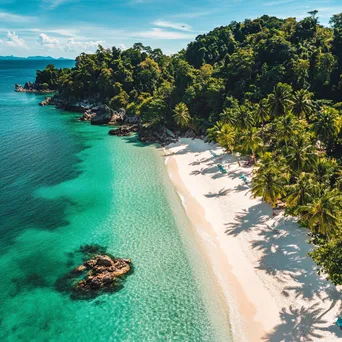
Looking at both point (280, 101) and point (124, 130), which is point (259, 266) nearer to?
point (280, 101)

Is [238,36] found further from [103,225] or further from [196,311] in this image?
[196,311]

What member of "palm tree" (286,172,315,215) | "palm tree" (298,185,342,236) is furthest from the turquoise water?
"palm tree" (286,172,315,215)

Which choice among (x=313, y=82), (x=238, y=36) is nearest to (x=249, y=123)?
(x=313, y=82)

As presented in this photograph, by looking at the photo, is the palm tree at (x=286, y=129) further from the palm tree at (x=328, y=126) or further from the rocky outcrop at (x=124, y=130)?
the rocky outcrop at (x=124, y=130)

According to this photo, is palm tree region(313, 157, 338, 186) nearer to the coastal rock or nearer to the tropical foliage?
the tropical foliage

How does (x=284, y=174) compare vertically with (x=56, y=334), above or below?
above

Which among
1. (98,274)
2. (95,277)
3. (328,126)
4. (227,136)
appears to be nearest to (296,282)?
(98,274)

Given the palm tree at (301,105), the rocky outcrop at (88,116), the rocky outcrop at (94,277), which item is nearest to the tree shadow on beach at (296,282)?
the rocky outcrop at (94,277)
